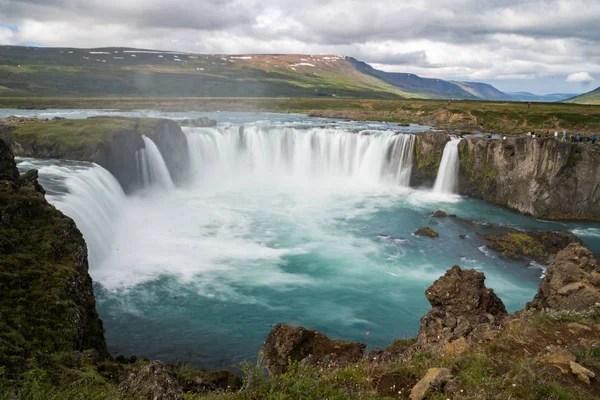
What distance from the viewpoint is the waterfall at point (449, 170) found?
4475cm

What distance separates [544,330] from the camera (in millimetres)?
10312

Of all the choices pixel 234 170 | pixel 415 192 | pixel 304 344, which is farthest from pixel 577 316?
pixel 234 170

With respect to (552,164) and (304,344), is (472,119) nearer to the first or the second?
(552,164)

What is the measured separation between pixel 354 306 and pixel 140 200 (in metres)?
23.1

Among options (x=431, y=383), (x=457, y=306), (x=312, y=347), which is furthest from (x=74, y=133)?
(x=431, y=383)

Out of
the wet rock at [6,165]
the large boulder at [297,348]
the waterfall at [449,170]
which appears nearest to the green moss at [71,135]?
the wet rock at [6,165]

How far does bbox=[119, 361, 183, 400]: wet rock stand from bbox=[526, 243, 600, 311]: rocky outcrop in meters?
11.5

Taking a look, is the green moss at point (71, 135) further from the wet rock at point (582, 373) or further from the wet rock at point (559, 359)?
the wet rock at point (582, 373)

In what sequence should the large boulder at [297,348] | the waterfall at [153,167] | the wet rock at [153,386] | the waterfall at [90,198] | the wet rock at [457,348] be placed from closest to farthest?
1. the wet rock at [153,386]
2. the wet rock at [457,348]
3. the large boulder at [297,348]
4. the waterfall at [90,198]
5. the waterfall at [153,167]

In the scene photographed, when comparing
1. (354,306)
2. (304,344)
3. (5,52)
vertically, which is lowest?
(354,306)

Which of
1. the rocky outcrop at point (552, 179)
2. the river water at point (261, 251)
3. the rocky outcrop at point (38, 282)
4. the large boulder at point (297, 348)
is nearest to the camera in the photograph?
the rocky outcrop at point (38, 282)

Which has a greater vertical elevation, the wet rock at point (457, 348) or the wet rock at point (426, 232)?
the wet rock at point (457, 348)

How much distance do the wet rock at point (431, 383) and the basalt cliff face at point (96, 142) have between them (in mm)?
34373

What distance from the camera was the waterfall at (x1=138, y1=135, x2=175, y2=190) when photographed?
132 feet
